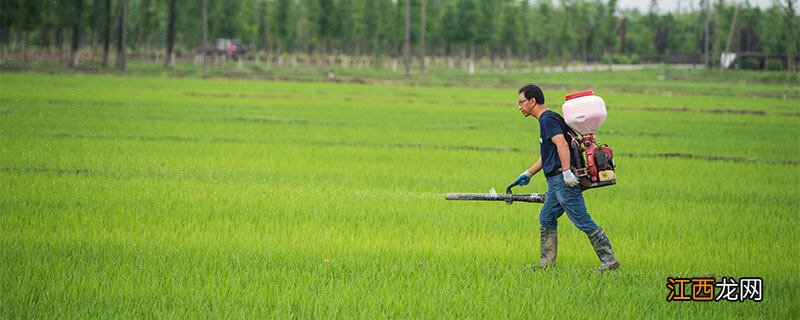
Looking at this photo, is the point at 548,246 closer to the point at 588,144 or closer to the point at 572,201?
the point at 572,201

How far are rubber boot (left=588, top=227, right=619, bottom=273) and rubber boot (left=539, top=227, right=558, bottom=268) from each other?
34 cm

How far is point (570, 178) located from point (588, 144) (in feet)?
1.01

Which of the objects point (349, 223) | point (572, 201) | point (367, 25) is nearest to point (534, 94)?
point (572, 201)

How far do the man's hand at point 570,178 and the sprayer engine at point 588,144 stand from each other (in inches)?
4.9

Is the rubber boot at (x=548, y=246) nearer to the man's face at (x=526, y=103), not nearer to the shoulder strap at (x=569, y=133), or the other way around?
the shoulder strap at (x=569, y=133)

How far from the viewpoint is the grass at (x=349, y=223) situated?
23.8 ft

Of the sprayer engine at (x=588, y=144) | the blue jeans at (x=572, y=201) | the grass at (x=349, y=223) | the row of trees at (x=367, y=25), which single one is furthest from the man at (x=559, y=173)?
the row of trees at (x=367, y=25)

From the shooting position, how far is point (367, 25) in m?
96.6

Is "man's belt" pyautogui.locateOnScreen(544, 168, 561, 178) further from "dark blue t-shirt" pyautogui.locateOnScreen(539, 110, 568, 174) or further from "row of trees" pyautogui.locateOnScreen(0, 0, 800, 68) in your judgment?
"row of trees" pyautogui.locateOnScreen(0, 0, 800, 68)

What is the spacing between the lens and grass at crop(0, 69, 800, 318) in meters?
7.26

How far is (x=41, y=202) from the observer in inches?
445

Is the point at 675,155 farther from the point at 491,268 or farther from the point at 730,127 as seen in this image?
the point at 491,268

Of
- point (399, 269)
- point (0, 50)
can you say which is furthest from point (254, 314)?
point (0, 50)

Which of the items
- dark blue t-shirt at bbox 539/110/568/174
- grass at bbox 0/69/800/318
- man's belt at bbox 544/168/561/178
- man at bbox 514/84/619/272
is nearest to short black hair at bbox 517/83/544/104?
man at bbox 514/84/619/272
